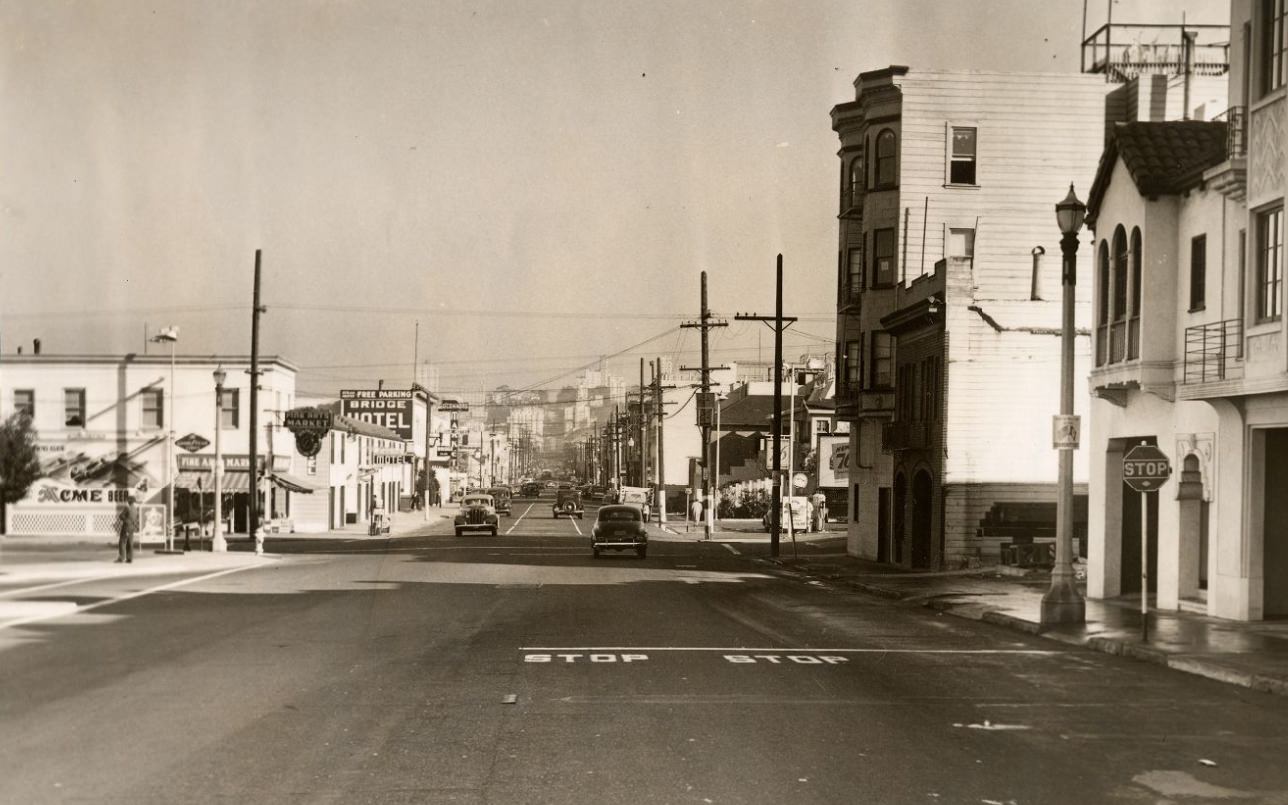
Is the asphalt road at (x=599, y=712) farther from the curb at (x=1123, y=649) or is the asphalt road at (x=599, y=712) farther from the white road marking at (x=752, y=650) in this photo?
the curb at (x=1123, y=649)

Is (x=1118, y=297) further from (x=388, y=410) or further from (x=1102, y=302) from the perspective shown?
(x=388, y=410)

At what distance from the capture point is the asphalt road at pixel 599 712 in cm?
920

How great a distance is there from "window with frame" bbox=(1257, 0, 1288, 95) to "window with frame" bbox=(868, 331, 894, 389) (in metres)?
23.9

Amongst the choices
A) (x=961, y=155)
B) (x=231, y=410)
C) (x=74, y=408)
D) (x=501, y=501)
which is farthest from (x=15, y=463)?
(x=501, y=501)

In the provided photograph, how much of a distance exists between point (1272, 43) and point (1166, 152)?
12.6ft

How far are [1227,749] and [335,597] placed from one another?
19129 mm

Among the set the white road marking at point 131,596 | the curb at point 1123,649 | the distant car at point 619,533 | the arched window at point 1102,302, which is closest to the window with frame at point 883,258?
the distant car at point 619,533

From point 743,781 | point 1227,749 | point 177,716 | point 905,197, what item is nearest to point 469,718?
point 177,716

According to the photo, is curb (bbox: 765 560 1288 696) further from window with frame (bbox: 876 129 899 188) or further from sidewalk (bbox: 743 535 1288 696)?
window with frame (bbox: 876 129 899 188)

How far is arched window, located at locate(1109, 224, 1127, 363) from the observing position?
85.6 ft

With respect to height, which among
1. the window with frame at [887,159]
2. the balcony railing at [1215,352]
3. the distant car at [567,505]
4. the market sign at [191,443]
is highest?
the window with frame at [887,159]

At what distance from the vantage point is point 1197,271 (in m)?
24.1

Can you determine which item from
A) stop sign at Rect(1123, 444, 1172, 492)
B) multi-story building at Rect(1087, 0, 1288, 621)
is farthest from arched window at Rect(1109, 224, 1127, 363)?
stop sign at Rect(1123, 444, 1172, 492)

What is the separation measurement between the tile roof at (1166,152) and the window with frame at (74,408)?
47612mm
